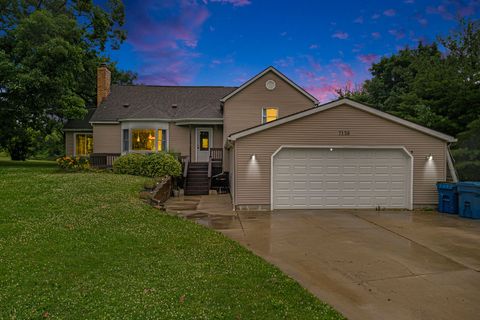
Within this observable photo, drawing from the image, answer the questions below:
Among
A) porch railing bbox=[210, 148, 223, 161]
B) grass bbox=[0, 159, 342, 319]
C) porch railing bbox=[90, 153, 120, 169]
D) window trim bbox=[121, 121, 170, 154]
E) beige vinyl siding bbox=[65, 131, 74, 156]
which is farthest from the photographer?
beige vinyl siding bbox=[65, 131, 74, 156]

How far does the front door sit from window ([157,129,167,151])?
7.09 feet

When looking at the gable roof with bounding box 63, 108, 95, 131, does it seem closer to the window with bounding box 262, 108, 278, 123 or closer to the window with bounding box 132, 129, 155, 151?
the window with bounding box 132, 129, 155, 151

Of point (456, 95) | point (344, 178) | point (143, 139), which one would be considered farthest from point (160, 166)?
point (456, 95)

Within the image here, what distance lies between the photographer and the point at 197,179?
16828mm

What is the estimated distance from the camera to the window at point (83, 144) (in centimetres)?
2212

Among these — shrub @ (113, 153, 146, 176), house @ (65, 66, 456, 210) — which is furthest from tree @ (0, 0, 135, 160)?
house @ (65, 66, 456, 210)

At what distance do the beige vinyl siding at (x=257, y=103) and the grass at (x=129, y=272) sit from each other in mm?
10540

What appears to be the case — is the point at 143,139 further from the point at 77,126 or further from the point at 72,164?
the point at 77,126

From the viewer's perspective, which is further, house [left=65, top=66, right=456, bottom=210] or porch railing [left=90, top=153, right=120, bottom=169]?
porch railing [left=90, top=153, right=120, bottom=169]

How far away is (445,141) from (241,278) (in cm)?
1119

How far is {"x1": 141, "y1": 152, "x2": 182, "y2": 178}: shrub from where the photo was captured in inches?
615

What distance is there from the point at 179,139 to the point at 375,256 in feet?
51.3

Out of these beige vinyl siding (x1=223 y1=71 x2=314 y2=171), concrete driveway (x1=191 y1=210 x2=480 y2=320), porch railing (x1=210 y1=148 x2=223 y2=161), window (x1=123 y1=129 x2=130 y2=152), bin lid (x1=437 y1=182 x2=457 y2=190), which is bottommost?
concrete driveway (x1=191 y1=210 x2=480 y2=320)

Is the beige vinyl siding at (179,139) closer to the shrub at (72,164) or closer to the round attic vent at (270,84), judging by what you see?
the shrub at (72,164)
